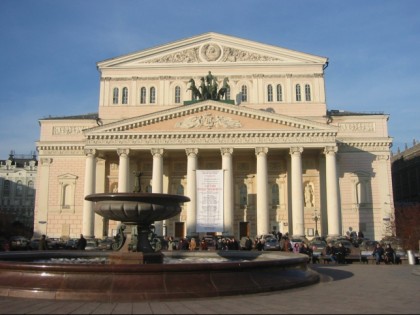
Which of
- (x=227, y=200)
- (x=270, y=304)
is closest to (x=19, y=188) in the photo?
(x=227, y=200)

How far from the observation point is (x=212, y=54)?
173 feet

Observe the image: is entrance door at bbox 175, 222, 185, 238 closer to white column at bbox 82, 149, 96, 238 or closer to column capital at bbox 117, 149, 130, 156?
white column at bbox 82, 149, 96, 238

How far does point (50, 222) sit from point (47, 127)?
34.3 feet

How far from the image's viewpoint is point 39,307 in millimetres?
8938

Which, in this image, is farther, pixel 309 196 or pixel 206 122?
pixel 309 196

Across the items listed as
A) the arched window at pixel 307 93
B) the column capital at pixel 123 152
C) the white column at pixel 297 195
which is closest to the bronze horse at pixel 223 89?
the arched window at pixel 307 93

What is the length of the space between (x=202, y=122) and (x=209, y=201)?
33.3 ft

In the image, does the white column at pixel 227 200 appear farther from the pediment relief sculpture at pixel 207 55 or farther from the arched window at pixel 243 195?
the pediment relief sculpture at pixel 207 55

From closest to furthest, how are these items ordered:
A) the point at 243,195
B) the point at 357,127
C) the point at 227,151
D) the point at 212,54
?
the point at 227,151 < the point at 243,195 < the point at 357,127 < the point at 212,54

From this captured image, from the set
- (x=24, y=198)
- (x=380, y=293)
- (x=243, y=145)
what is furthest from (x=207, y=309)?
(x=24, y=198)

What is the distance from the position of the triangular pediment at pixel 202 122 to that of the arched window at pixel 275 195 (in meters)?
8.10

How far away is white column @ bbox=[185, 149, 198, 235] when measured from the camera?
136 feet

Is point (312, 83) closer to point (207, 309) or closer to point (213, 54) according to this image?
point (213, 54)

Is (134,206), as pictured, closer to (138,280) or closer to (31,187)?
(138,280)
